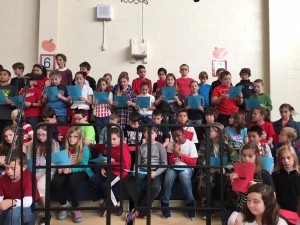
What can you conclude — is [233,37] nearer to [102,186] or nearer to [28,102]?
[28,102]

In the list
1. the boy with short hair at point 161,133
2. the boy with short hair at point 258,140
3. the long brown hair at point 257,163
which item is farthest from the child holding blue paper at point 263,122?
the long brown hair at point 257,163

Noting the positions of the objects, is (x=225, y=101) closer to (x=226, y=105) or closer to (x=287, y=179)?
(x=226, y=105)

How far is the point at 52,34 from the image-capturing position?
6844 millimetres

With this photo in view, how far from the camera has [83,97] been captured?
17.8 feet

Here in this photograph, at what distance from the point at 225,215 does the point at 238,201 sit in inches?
6.9

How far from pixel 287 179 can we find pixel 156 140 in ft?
5.70

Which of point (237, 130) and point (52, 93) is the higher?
point (52, 93)

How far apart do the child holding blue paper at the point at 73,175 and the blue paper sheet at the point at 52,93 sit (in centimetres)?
142

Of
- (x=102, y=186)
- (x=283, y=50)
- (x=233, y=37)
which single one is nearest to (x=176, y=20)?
(x=233, y=37)

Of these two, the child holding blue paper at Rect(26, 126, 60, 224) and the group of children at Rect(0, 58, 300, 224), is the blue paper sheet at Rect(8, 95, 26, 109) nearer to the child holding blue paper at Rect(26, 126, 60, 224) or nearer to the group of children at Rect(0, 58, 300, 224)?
the group of children at Rect(0, 58, 300, 224)

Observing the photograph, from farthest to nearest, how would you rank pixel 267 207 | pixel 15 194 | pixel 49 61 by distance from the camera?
pixel 49 61 → pixel 15 194 → pixel 267 207

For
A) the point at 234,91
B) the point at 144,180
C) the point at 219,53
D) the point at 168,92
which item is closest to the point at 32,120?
the point at 168,92

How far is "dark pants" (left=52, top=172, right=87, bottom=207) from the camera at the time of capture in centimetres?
387

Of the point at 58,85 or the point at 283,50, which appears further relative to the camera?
the point at 283,50
